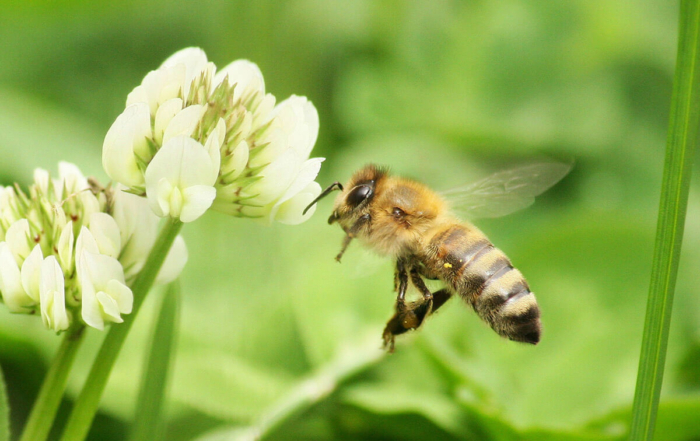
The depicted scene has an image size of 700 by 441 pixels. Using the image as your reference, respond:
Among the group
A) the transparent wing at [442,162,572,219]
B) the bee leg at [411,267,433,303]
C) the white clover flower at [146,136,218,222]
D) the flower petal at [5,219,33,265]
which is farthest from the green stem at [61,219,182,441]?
the transparent wing at [442,162,572,219]

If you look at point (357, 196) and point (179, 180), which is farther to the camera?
point (357, 196)

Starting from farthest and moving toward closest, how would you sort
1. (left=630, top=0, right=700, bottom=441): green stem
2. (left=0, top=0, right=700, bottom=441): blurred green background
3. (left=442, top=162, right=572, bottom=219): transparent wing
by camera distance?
(left=0, top=0, right=700, bottom=441): blurred green background → (left=442, top=162, right=572, bottom=219): transparent wing → (left=630, top=0, right=700, bottom=441): green stem

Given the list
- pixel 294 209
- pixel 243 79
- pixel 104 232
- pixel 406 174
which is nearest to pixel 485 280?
pixel 294 209

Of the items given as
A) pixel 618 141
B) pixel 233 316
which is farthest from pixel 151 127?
pixel 618 141

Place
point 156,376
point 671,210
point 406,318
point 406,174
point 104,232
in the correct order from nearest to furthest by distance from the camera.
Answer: point 671,210
point 104,232
point 156,376
point 406,318
point 406,174

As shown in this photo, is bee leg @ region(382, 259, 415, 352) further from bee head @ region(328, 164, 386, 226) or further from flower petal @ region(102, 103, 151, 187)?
flower petal @ region(102, 103, 151, 187)

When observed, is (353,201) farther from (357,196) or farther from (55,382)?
(55,382)
